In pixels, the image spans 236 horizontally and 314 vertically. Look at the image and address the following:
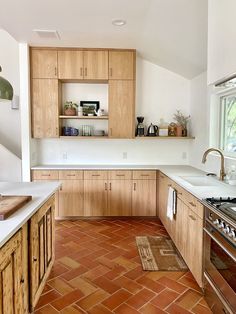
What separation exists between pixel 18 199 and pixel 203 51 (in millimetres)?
2827

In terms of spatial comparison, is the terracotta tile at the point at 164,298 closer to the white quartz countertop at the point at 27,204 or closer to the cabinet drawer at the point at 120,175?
the white quartz countertop at the point at 27,204

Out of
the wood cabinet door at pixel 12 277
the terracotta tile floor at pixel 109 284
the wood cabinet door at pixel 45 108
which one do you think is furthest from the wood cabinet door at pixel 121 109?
the wood cabinet door at pixel 12 277

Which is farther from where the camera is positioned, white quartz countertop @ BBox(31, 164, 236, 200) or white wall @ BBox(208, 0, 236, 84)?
white quartz countertop @ BBox(31, 164, 236, 200)

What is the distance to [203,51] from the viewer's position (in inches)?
134

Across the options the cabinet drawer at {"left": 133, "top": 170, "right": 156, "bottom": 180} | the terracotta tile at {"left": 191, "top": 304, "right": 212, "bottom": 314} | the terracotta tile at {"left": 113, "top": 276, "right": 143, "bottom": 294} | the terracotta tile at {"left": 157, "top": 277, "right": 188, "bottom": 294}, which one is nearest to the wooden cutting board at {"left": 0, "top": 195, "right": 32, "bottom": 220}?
the terracotta tile at {"left": 113, "top": 276, "right": 143, "bottom": 294}

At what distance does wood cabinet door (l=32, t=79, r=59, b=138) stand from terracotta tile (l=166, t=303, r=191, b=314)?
307cm

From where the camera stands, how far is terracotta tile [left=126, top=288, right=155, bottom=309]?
7.57 ft

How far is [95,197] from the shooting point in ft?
14.3

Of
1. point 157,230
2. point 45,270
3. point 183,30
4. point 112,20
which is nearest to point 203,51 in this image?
point 183,30

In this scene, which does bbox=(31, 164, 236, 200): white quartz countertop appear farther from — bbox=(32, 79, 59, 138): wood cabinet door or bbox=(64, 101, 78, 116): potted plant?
bbox=(64, 101, 78, 116): potted plant

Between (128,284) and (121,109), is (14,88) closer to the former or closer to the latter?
(121,109)

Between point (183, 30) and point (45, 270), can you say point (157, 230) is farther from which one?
point (183, 30)

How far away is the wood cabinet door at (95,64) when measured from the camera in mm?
4305

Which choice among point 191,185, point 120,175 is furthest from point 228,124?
point 120,175
